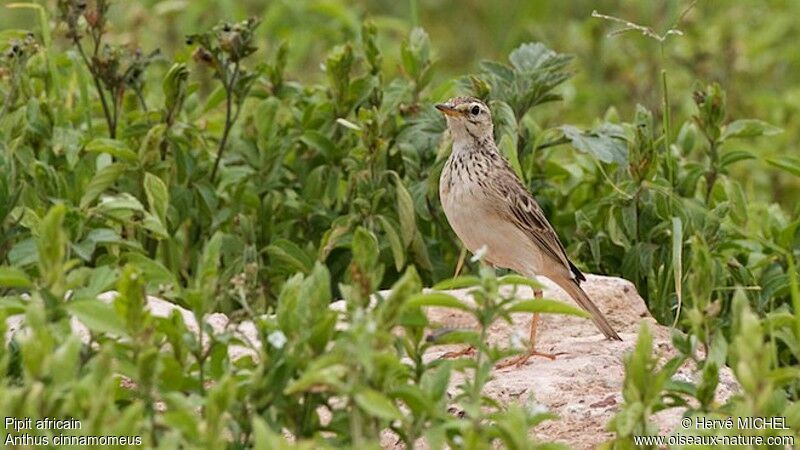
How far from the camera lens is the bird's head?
20.7 ft

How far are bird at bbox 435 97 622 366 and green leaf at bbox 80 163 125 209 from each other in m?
1.24

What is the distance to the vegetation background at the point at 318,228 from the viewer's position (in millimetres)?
3961

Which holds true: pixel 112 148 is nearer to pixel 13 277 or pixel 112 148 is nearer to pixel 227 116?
pixel 227 116

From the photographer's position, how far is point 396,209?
639cm

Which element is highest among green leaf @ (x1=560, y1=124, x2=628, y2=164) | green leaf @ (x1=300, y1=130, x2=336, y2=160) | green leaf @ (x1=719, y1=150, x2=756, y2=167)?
green leaf @ (x1=300, y1=130, x2=336, y2=160)

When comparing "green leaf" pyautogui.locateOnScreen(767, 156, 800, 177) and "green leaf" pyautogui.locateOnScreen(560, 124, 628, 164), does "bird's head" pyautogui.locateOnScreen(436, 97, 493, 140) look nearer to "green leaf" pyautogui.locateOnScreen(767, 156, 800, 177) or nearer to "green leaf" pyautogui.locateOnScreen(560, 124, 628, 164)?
"green leaf" pyautogui.locateOnScreen(560, 124, 628, 164)

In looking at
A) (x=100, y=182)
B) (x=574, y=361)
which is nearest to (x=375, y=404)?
(x=574, y=361)

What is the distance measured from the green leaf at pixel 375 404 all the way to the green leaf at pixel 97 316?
682 millimetres

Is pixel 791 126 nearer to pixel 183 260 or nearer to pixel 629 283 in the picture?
pixel 629 283

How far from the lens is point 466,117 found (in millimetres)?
6301

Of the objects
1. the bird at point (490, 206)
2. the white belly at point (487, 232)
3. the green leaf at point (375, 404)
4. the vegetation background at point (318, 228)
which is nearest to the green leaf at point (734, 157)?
the vegetation background at point (318, 228)

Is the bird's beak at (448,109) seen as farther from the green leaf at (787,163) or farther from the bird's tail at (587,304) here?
the green leaf at (787,163)

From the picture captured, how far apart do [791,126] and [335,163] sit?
12.5 ft

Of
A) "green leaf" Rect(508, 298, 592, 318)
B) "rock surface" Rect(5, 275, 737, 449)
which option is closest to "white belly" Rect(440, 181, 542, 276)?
"rock surface" Rect(5, 275, 737, 449)
